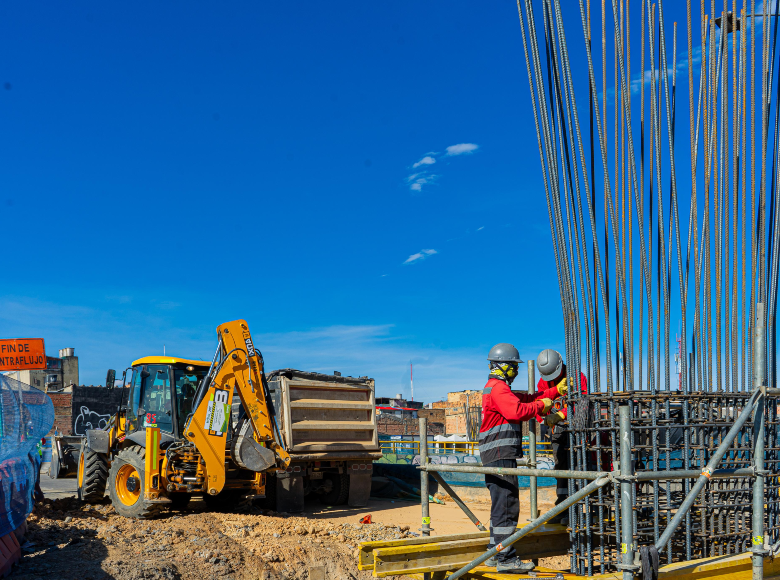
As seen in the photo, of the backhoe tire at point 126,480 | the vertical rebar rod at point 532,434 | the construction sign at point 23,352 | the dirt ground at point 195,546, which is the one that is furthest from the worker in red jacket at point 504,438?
the construction sign at point 23,352

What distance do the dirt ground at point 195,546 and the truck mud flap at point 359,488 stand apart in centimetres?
172

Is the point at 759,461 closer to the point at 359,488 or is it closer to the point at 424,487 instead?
the point at 424,487

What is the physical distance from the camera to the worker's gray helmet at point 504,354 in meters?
5.54

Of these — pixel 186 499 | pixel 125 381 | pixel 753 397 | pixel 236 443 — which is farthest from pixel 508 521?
pixel 125 381

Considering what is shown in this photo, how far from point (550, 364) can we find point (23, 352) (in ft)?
38.9

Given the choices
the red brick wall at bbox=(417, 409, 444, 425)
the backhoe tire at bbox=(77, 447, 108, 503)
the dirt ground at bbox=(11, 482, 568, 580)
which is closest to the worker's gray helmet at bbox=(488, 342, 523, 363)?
the dirt ground at bbox=(11, 482, 568, 580)

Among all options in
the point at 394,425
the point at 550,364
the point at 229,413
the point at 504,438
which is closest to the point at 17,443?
the point at 229,413

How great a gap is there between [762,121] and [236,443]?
325 inches

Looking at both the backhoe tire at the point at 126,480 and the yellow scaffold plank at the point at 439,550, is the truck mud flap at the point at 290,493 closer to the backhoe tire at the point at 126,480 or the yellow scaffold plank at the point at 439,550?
the backhoe tire at the point at 126,480

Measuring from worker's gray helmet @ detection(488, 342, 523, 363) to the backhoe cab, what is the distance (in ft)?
19.1

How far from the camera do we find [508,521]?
17.1 feet

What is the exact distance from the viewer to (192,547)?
858 centimetres

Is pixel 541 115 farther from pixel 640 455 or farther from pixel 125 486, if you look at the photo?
pixel 125 486

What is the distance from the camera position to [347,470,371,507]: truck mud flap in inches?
516
